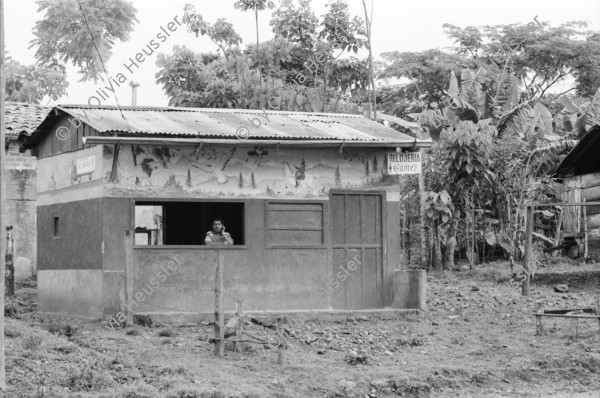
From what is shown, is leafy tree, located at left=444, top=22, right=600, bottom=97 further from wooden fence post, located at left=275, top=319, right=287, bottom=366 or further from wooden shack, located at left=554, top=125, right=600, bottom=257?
wooden fence post, located at left=275, top=319, right=287, bottom=366

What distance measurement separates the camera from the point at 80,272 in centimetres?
1614

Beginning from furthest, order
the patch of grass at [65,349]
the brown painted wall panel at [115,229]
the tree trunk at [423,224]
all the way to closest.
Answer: the tree trunk at [423,224]
the brown painted wall panel at [115,229]
the patch of grass at [65,349]

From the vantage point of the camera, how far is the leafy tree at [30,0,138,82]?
118 ft

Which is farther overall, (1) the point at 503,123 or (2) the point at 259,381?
(1) the point at 503,123

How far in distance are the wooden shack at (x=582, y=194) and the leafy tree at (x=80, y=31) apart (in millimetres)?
18194

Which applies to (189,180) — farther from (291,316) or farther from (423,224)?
(423,224)

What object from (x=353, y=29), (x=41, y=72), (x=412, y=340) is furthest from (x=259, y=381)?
(x=41, y=72)

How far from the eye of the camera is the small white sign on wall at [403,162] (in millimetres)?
17109

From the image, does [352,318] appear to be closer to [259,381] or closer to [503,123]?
[259,381]

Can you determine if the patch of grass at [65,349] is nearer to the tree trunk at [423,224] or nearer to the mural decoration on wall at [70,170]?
the mural decoration on wall at [70,170]

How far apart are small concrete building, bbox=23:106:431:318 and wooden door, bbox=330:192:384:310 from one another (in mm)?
22

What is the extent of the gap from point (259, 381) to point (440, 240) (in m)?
11.2

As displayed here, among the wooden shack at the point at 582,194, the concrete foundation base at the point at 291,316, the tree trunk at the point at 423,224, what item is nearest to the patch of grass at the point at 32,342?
the concrete foundation base at the point at 291,316

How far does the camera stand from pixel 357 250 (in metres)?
17.2
